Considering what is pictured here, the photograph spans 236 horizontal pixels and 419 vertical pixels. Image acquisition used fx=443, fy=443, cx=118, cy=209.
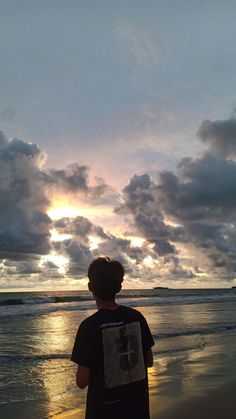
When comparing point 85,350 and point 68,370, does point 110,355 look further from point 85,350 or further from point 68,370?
point 68,370

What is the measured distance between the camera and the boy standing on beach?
9.93 ft

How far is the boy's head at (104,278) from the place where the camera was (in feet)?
10.3

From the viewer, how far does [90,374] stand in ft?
10.1

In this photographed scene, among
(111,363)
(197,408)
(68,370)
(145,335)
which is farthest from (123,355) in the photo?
(68,370)

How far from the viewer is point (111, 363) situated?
3068mm

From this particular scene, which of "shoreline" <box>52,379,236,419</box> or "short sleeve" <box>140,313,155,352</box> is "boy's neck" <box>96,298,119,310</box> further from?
"shoreline" <box>52,379,236,419</box>

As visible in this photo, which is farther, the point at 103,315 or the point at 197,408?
the point at 197,408

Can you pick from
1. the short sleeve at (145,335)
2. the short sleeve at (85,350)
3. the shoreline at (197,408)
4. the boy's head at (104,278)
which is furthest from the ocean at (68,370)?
the boy's head at (104,278)

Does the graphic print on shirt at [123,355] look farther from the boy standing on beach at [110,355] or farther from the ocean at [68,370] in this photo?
the ocean at [68,370]

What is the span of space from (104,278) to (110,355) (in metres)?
0.53

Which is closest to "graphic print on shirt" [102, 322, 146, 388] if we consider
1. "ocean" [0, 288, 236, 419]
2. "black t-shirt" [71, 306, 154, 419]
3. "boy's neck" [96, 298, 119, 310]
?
"black t-shirt" [71, 306, 154, 419]

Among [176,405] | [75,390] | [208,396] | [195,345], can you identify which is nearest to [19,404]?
[75,390]

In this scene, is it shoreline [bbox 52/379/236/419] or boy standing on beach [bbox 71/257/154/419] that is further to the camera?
shoreline [bbox 52/379/236/419]

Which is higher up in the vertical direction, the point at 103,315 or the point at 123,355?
the point at 103,315
